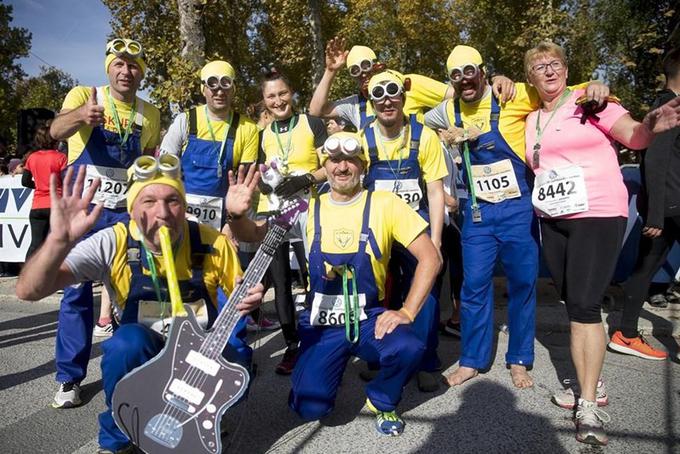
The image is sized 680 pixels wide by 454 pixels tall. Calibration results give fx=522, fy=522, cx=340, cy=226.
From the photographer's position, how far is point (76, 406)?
327cm

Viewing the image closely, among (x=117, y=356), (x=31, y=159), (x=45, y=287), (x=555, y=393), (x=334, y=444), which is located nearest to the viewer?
(x=45, y=287)

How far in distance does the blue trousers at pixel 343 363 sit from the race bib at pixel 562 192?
3.49 ft

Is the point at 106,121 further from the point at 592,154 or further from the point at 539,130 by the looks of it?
the point at 592,154

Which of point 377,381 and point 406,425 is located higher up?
point 377,381

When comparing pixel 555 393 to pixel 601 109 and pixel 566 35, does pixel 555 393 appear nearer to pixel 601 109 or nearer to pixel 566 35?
pixel 601 109

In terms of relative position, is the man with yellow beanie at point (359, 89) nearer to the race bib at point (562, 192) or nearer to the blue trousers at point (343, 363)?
the race bib at point (562, 192)

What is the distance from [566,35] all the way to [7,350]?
17.1m

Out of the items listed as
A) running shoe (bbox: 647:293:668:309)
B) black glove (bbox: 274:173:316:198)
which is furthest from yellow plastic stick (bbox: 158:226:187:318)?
running shoe (bbox: 647:293:668:309)

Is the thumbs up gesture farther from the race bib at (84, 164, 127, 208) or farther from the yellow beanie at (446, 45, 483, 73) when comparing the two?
the yellow beanie at (446, 45, 483, 73)

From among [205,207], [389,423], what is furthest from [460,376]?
[205,207]

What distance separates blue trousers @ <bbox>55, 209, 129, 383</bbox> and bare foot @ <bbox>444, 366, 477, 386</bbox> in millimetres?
2349

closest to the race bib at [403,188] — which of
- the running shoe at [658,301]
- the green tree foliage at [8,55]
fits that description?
the running shoe at [658,301]

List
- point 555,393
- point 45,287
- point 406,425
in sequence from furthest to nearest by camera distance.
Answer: point 555,393, point 406,425, point 45,287

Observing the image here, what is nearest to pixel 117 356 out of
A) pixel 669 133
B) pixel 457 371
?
pixel 457 371
